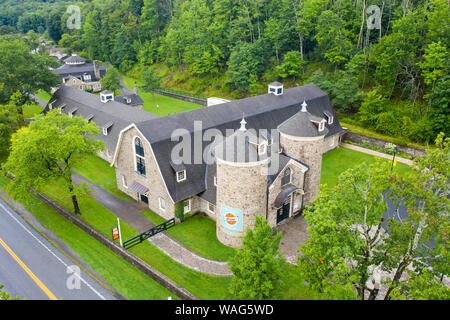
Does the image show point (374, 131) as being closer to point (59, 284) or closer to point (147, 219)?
point (147, 219)

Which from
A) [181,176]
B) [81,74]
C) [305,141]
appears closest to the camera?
[305,141]

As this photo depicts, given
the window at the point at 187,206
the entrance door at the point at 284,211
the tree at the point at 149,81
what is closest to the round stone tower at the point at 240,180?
the entrance door at the point at 284,211

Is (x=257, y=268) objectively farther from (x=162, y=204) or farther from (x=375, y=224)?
(x=162, y=204)

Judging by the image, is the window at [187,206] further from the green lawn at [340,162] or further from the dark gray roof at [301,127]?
the green lawn at [340,162]

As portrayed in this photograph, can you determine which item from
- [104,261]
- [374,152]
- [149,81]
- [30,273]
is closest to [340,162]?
[374,152]

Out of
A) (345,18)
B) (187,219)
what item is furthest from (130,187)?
(345,18)

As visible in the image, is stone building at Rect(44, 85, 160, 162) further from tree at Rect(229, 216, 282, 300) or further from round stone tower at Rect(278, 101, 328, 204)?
tree at Rect(229, 216, 282, 300)
